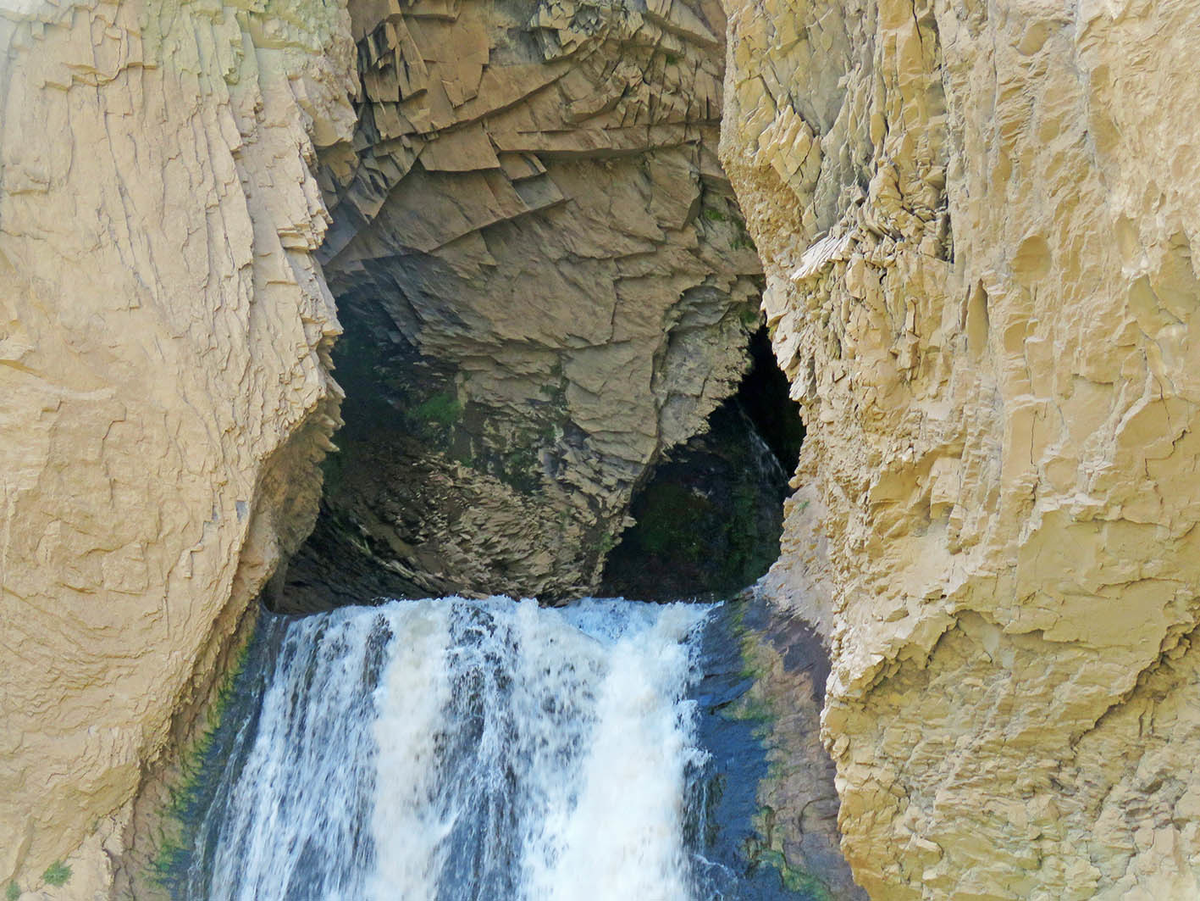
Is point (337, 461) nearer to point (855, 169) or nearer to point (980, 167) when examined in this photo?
point (855, 169)

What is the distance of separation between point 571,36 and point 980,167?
23.0 ft

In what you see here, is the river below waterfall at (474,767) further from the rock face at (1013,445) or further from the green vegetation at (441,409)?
the green vegetation at (441,409)

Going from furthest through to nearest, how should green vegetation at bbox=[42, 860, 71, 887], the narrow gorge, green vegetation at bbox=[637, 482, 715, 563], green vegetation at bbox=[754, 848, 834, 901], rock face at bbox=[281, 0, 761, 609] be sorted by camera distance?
green vegetation at bbox=[637, 482, 715, 563] → rock face at bbox=[281, 0, 761, 609] → green vegetation at bbox=[42, 860, 71, 887] → green vegetation at bbox=[754, 848, 834, 901] → the narrow gorge

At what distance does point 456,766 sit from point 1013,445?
463 cm

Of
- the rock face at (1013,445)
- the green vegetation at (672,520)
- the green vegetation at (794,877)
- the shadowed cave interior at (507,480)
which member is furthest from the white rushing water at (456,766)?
the green vegetation at (672,520)

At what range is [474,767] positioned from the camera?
6.91m

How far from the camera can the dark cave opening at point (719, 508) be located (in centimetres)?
1256

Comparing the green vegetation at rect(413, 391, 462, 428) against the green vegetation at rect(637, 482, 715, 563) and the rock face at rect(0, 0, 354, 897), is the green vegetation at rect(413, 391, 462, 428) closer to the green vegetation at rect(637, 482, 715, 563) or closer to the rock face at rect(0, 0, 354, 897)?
the green vegetation at rect(637, 482, 715, 563)

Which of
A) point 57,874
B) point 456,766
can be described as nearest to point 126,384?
point 57,874

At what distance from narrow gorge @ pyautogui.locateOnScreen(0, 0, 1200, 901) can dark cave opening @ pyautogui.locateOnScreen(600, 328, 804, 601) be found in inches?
83.4

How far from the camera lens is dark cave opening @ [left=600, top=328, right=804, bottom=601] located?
1256 centimetres

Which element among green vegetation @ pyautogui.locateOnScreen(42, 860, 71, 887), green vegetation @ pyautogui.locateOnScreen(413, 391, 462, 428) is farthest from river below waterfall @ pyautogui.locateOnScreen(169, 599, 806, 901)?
green vegetation @ pyautogui.locateOnScreen(413, 391, 462, 428)

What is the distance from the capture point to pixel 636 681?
7.52 meters

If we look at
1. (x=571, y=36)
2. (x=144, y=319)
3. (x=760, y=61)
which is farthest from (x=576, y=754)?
(x=571, y=36)
